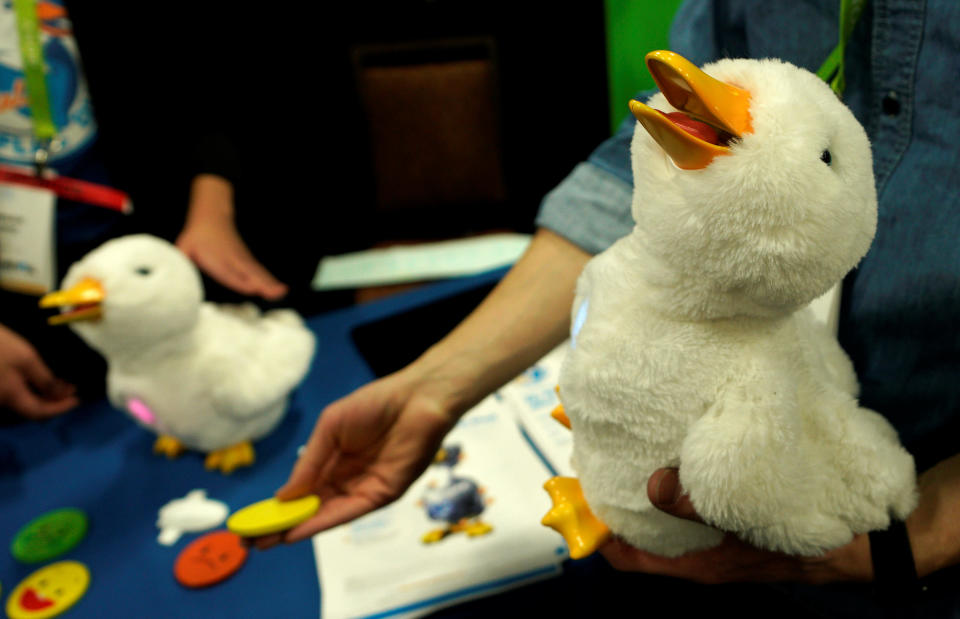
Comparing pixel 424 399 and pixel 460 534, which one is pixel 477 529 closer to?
pixel 460 534

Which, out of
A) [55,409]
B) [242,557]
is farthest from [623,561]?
[55,409]

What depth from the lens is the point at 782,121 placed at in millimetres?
290

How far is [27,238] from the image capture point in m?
0.98

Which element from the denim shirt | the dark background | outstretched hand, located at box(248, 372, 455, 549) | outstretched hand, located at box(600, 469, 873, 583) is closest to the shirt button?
the denim shirt

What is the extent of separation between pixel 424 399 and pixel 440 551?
21cm

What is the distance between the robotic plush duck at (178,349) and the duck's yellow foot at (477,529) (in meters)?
0.34

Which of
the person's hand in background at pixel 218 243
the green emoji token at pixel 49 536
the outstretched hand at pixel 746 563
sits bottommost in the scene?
the green emoji token at pixel 49 536

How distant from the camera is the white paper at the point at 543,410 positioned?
0.83m

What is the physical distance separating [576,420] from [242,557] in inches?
21.0

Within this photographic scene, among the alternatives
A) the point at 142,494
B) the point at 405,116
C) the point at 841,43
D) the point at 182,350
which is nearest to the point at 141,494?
the point at 142,494

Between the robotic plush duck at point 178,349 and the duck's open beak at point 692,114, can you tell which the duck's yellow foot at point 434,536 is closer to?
the robotic plush duck at point 178,349

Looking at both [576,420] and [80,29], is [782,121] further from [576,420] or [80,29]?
[80,29]

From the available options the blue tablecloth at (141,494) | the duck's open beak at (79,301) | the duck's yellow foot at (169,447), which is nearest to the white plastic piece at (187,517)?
the blue tablecloth at (141,494)

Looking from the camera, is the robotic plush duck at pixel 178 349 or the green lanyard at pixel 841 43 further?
the robotic plush duck at pixel 178 349
